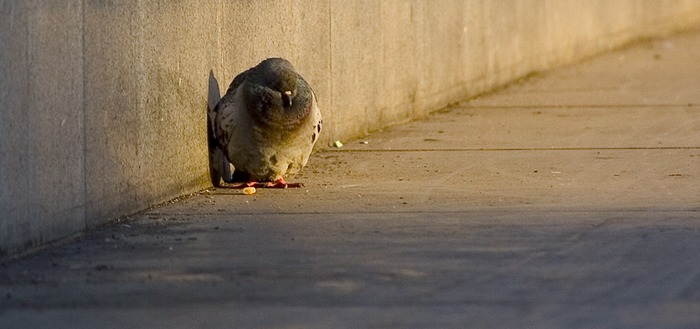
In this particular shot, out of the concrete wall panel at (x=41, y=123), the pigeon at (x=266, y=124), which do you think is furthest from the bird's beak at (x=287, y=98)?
the concrete wall panel at (x=41, y=123)

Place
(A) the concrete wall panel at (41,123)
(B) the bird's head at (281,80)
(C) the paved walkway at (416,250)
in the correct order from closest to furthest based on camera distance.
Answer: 1. (C) the paved walkway at (416,250)
2. (A) the concrete wall panel at (41,123)
3. (B) the bird's head at (281,80)

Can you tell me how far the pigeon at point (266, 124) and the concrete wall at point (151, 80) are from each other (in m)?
0.20

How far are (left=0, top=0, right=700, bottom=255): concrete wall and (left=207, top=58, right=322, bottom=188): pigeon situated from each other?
204 mm

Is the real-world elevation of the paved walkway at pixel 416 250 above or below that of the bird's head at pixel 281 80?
below

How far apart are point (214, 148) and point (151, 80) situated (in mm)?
1111

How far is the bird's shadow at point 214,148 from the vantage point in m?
8.90

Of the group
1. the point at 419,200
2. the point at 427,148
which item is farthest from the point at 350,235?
the point at 427,148

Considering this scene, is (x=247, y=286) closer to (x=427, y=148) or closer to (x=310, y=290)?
(x=310, y=290)

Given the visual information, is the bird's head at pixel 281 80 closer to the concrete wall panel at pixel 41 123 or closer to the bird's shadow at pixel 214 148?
the bird's shadow at pixel 214 148

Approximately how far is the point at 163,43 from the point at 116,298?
9.09ft

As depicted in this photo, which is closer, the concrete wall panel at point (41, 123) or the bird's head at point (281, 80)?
the concrete wall panel at point (41, 123)

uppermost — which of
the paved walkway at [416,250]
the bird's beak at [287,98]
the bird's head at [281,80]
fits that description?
the bird's head at [281,80]

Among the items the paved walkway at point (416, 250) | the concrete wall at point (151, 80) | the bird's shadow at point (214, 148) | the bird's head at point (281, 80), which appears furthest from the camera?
the bird's shadow at point (214, 148)

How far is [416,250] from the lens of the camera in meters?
6.65
